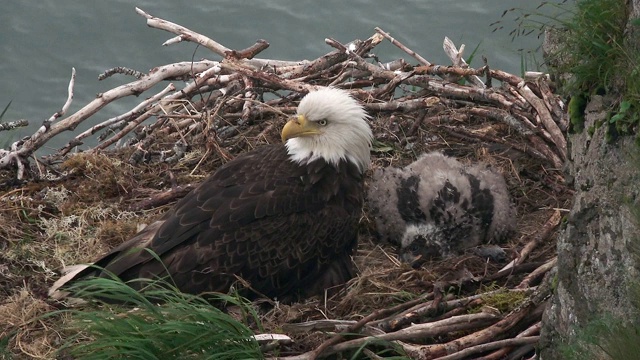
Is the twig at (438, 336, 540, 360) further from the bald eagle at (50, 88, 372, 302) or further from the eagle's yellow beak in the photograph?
the eagle's yellow beak

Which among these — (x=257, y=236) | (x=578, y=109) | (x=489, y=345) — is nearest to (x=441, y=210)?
(x=257, y=236)

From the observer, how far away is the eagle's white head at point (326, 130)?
6453mm

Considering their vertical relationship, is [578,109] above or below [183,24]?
above

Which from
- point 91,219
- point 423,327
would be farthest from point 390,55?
point 423,327

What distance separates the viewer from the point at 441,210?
646 cm

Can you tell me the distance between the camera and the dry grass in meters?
5.80

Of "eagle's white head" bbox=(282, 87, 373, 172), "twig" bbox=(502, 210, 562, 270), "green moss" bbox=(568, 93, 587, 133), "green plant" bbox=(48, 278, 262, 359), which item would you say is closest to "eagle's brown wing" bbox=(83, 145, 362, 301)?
"eagle's white head" bbox=(282, 87, 373, 172)

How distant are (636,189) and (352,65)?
393 cm

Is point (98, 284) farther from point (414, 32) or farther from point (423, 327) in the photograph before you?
point (414, 32)

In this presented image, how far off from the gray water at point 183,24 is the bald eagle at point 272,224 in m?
8.01

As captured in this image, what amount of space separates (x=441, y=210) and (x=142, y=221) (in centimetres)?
178

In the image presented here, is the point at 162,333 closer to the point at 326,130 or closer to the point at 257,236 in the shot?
the point at 257,236

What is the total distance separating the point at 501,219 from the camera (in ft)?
21.0

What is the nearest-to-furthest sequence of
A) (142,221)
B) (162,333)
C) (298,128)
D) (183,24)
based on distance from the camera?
(162,333) < (298,128) < (142,221) < (183,24)
